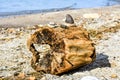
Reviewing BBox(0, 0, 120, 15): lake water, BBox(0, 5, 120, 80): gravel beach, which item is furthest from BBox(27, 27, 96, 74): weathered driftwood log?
BBox(0, 0, 120, 15): lake water

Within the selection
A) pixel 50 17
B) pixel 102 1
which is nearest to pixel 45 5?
pixel 102 1

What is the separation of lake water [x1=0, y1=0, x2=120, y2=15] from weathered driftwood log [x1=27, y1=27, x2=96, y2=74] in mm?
17263

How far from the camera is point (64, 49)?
7.52 metres

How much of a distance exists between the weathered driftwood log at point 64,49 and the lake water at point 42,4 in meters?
17.3

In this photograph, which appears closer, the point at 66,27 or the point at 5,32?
the point at 66,27

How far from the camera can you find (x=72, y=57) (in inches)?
296

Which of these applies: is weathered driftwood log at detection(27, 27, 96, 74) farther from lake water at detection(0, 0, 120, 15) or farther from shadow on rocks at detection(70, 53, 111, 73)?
lake water at detection(0, 0, 120, 15)

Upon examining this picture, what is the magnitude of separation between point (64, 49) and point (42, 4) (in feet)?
69.7

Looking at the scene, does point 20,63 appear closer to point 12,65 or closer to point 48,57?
point 12,65

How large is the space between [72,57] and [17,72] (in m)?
1.19

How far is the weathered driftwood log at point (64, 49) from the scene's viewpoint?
752 centimetres

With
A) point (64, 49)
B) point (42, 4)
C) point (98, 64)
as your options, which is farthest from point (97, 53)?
point (42, 4)

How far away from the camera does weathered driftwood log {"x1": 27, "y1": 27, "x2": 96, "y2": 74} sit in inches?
296

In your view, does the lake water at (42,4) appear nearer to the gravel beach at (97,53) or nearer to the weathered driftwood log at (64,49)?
the gravel beach at (97,53)
